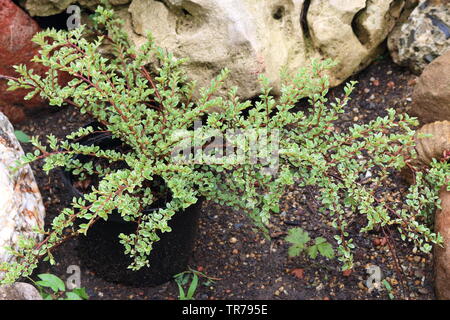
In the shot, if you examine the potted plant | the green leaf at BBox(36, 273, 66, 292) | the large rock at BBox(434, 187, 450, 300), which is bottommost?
the green leaf at BBox(36, 273, 66, 292)

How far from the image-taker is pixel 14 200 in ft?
10.1

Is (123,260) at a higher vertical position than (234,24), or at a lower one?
lower

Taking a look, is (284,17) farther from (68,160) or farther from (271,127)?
(68,160)

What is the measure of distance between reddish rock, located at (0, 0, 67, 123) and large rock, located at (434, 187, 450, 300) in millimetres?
2661

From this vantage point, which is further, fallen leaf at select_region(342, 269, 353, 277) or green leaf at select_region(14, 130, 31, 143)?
green leaf at select_region(14, 130, 31, 143)

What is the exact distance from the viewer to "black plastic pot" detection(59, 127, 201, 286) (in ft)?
9.84

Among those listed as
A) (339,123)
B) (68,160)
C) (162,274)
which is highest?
(68,160)

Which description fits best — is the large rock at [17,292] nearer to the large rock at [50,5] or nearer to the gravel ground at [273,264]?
the gravel ground at [273,264]

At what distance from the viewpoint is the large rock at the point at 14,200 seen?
117 inches

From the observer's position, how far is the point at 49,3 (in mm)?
3795

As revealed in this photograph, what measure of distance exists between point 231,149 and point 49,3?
68.8 inches

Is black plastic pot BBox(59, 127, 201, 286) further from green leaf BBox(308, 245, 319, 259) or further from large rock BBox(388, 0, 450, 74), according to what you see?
large rock BBox(388, 0, 450, 74)

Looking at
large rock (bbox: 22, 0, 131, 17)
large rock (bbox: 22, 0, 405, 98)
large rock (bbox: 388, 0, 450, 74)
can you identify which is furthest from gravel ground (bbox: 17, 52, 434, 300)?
large rock (bbox: 22, 0, 131, 17)
